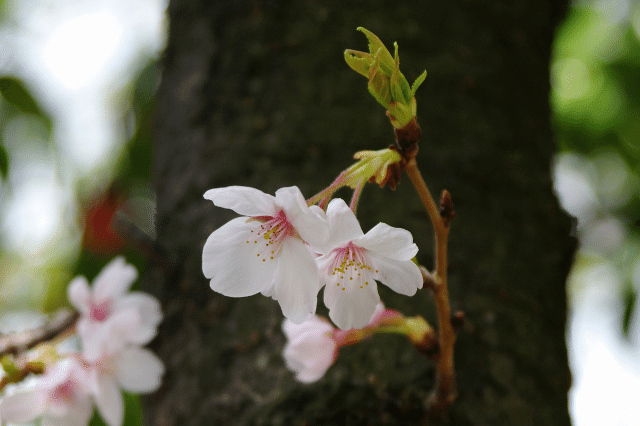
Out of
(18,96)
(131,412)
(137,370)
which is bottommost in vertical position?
(131,412)

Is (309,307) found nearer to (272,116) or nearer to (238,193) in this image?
(238,193)

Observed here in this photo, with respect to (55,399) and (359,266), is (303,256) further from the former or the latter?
(55,399)

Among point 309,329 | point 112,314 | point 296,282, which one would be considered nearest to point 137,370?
point 112,314

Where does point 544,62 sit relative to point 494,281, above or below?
above

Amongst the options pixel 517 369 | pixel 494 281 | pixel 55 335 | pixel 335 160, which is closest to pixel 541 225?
pixel 494 281

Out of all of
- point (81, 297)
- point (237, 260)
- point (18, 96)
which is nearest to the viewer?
point (237, 260)

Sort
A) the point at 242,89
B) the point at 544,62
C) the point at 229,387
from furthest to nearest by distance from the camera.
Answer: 1. the point at 544,62
2. the point at 242,89
3. the point at 229,387
